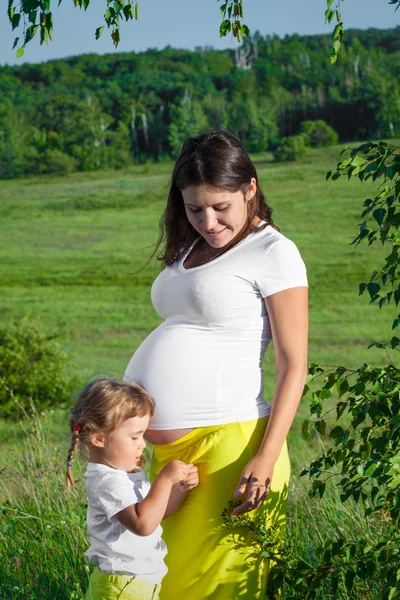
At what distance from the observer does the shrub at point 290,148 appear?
18.0 metres

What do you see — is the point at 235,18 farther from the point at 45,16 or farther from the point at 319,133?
the point at 319,133

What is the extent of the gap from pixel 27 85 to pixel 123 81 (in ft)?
7.21

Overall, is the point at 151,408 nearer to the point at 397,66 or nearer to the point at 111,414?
the point at 111,414

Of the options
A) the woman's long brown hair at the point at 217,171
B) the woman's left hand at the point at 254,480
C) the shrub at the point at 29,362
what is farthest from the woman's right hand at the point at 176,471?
the shrub at the point at 29,362

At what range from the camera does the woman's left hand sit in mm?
1732

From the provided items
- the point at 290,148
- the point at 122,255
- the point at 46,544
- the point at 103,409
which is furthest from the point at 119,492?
the point at 290,148

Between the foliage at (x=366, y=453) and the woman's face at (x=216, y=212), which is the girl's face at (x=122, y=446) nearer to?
the foliage at (x=366, y=453)

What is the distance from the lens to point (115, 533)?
1.75m

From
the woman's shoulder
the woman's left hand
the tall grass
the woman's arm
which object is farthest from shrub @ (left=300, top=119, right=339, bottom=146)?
the woman's left hand

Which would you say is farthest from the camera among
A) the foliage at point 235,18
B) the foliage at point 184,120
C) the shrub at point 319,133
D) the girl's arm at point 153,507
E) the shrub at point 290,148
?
the shrub at point 290,148

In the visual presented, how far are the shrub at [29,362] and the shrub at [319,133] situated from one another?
936 cm

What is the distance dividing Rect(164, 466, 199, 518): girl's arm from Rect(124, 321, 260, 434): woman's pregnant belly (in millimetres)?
103

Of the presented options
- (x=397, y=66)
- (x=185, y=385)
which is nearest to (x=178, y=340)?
(x=185, y=385)

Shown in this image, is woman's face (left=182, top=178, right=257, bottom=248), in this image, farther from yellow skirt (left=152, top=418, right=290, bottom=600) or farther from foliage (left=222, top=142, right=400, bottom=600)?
yellow skirt (left=152, top=418, right=290, bottom=600)
